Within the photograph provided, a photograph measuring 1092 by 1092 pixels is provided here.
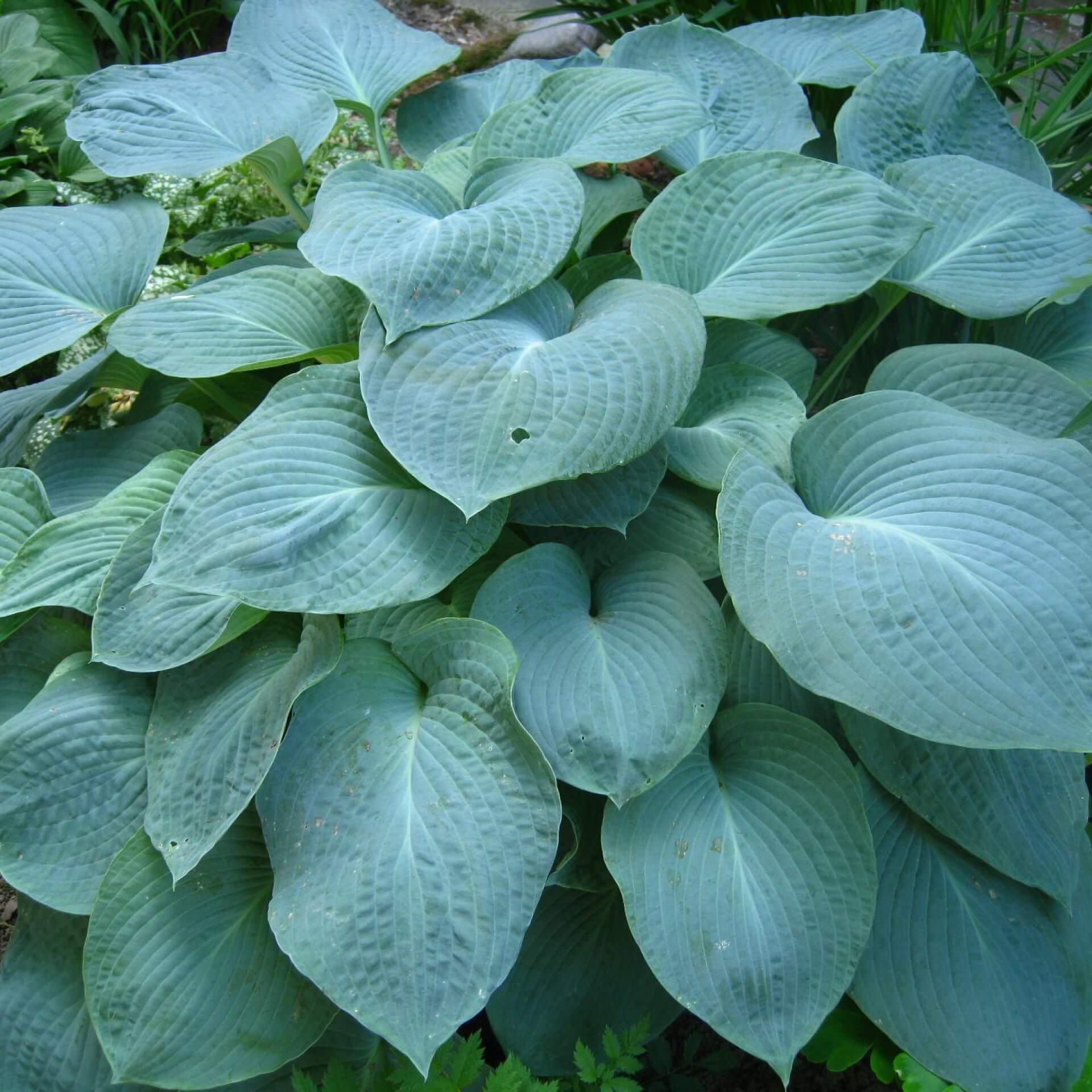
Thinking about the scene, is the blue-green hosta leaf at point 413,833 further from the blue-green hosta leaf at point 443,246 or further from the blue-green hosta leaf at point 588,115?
the blue-green hosta leaf at point 588,115

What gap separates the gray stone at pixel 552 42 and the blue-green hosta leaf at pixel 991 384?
1917mm

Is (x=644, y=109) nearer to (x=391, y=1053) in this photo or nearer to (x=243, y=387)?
(x=243, y=387)

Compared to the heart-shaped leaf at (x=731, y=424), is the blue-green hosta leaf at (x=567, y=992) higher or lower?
lower

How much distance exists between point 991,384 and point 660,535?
1.96 ft

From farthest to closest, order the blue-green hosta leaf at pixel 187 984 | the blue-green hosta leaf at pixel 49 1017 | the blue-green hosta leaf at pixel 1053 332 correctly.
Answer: the blue-green hosta leaf at pixel 1053 332 → the blue-green hosta leaf at pixel 49 1017 → the blue-green hosta leaf at pixel 187 984

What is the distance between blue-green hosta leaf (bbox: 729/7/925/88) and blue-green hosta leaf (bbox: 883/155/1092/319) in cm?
37

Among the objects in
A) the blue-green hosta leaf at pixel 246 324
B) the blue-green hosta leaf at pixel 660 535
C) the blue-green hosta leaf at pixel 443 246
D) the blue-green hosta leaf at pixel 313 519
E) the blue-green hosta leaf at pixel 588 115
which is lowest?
the blue-green hosta leaf at pixel 660 535

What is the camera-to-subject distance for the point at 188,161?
169 centimetres

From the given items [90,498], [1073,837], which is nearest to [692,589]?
[1073,837]

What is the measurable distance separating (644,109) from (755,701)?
42.0 inches

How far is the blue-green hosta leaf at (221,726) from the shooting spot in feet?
3.89

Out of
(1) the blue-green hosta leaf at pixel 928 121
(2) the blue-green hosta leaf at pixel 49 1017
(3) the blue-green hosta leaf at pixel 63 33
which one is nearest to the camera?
(2) the blue-green hosta leaf at pixel 49 1017

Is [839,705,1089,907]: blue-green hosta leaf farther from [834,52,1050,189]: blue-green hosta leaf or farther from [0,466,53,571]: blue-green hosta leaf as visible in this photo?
[0,466,53,571]: blue-green hosta leaf

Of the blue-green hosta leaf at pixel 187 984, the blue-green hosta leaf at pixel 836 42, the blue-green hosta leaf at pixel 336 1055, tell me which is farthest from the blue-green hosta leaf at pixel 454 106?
the blue-green hosta leaf at pixel 336 1055
